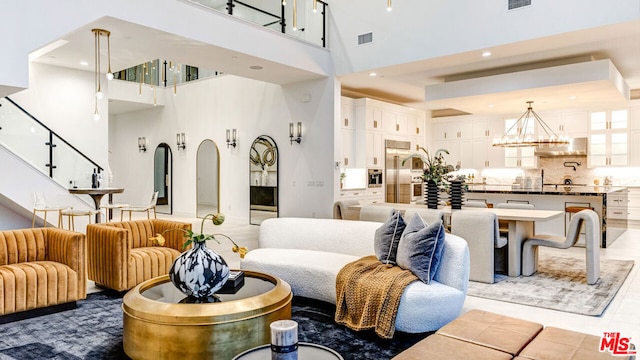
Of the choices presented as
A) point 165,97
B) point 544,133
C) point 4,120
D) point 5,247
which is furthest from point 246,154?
point 544,133

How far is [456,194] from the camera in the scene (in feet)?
19.1

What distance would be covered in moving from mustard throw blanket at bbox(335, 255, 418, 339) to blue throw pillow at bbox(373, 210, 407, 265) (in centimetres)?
10

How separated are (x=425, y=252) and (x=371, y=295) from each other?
0.54 m

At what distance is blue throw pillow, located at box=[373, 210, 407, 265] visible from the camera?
3.80 meters

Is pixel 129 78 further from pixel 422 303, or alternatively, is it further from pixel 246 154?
pixel 422 303

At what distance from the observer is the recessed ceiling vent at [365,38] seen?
7.80 metres

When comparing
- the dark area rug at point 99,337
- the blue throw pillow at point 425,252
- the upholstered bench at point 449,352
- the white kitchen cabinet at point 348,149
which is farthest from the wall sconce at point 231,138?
the upholstered bench at point 449,352

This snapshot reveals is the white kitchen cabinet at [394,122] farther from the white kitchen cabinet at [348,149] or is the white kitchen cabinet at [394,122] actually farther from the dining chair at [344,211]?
the dining chair at [344,211]

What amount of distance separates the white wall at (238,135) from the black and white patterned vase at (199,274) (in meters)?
5.51

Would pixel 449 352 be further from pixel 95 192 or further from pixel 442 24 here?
pixel 95 192

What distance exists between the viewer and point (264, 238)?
4.95 m

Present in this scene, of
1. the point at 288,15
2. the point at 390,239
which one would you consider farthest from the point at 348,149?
the point at 390,239

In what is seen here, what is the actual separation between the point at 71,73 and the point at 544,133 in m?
10.7

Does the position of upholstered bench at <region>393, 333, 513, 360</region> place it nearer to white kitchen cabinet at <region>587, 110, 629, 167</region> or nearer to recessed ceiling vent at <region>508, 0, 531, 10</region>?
recessed ceiling vent at <region>508, 0, 531, 10</region>
